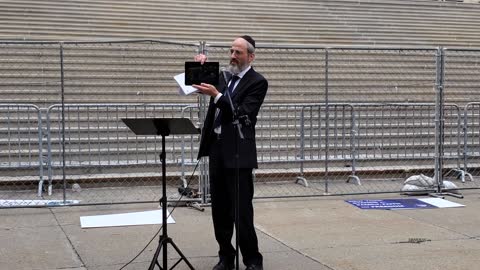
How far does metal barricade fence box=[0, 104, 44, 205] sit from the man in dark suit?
483 cm

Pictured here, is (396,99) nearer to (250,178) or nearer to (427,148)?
(427,148)

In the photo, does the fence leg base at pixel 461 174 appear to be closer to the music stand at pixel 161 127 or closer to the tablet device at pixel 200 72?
the music stand at pixel 161 127

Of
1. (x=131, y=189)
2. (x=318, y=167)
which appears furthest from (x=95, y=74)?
(x=318, y=167)

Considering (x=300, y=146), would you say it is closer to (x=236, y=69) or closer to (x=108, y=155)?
(x=108, y=155)

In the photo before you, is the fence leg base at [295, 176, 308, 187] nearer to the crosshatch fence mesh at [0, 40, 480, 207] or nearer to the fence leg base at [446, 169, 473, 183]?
the crosshatch fence mesh at [0, 40, 480, 207]

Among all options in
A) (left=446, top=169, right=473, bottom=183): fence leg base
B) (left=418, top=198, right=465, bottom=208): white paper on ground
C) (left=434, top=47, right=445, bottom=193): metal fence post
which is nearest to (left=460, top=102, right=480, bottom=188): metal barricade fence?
(left=446, top=169, right=473, bottom=183): fence leg base

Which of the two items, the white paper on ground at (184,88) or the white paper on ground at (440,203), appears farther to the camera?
the white paper on ground at (440,203)

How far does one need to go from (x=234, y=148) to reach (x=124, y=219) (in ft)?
9.93

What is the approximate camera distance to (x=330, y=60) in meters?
15.4

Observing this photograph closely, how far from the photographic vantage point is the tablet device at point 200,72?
457 centimetres

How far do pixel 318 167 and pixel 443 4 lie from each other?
650 inches

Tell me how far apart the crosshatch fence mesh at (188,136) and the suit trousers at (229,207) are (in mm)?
2509

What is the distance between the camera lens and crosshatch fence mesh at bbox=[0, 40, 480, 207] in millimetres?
9648

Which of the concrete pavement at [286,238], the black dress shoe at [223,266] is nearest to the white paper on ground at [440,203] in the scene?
the concrete pavement at [286,238]
